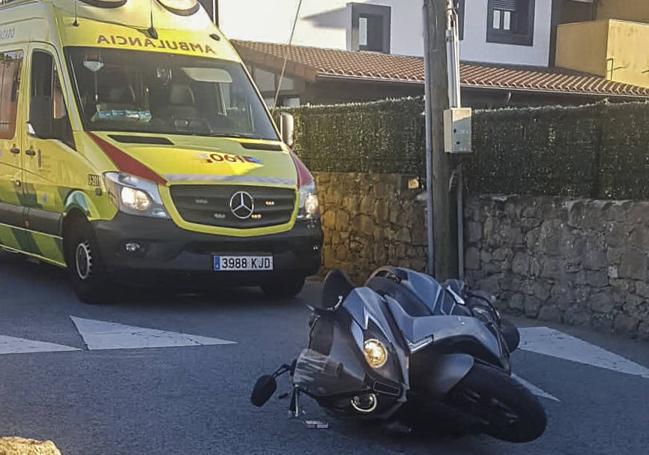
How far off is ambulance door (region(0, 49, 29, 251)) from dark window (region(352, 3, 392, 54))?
42.0ft

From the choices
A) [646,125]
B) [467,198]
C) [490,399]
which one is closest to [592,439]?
[490,399]

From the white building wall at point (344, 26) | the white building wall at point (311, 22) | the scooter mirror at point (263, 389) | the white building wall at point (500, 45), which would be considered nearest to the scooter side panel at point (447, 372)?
the scooter mirror at point (263, 389)

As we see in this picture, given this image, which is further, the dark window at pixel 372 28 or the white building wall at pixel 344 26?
the dark window at pixel 372 28

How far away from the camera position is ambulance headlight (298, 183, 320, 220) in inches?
328

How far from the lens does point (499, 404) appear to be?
4.02m

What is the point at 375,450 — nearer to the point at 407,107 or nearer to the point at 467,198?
the point at 467,198

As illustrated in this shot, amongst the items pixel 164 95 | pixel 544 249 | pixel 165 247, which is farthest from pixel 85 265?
pixel 544 249

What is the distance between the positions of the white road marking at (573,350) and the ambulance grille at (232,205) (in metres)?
2.43

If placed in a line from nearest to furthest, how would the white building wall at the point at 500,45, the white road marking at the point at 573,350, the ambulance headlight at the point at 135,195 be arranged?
the white road marking at the point at 573,350
the ambulance headlight at the point at 135,195
the white building wall at the point at 500,45

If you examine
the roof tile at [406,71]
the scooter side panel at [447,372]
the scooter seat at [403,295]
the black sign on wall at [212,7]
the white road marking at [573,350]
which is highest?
the black sign on wall at [212,7]

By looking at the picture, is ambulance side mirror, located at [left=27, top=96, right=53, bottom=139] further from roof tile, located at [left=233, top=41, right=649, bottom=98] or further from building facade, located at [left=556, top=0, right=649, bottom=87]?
building facade, located at [left=556, top=0, right=649, bottom=87]

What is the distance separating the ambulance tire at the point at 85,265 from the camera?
7.90 m

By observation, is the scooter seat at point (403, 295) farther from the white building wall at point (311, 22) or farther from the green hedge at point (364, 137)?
the white building wall at point (311, 22)

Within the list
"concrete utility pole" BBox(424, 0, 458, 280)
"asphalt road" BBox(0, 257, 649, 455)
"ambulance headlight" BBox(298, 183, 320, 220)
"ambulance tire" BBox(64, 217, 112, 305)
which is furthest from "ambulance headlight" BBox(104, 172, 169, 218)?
"concrete utility pole" BBox(424, 0, 458, 280)
